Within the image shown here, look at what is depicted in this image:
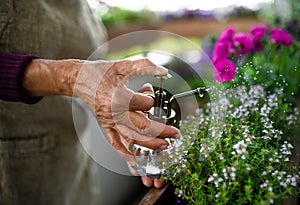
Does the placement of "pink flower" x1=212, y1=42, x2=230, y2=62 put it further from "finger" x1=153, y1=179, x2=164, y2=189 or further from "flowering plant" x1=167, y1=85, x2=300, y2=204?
"finger" x1=153, y1=179, x2=164, y2=189

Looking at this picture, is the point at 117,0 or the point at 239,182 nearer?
the point at 239,182

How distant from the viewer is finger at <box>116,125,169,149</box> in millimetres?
637

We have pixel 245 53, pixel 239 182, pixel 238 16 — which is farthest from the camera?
pixel 238 16

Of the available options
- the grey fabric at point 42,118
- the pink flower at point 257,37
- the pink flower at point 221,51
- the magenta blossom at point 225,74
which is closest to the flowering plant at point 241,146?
the magenta blossom at point 225,74

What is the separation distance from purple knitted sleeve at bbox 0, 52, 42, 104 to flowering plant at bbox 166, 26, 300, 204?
Answer: 31 cm

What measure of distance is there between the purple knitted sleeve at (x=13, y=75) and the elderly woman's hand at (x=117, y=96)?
0.18 feet

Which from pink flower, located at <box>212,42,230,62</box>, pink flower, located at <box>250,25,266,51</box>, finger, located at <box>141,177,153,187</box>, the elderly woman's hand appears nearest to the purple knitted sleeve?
the elderly woman's hand

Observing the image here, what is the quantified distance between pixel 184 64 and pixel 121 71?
116 millimetres

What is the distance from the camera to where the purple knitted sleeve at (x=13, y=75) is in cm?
74

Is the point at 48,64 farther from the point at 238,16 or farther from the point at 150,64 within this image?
the point at 238,16

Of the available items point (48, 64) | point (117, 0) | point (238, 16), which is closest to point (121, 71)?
point (48, 64)

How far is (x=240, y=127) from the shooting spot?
0.66 meters

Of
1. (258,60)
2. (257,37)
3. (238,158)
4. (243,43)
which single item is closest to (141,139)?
(238,158)

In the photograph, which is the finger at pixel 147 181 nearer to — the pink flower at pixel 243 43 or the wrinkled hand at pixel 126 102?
the wrinkled hand at pixel 126 102
